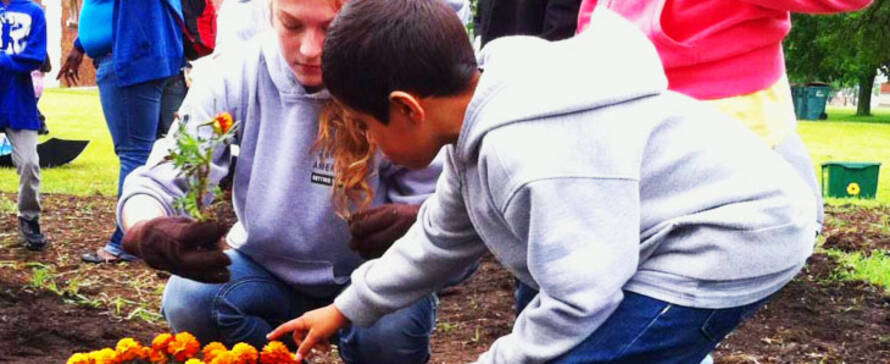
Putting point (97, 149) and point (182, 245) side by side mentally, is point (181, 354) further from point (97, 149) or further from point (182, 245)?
point (97, 149)

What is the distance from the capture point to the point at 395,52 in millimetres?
1821

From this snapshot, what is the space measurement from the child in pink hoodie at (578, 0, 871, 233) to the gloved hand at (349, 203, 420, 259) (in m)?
0.75

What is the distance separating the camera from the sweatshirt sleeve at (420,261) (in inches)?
85.1

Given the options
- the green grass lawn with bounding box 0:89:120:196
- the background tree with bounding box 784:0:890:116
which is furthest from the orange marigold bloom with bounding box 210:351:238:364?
the background tree with bounding box 784:0:890:116

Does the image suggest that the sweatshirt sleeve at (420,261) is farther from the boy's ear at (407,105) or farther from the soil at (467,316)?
the soil at (467,316)

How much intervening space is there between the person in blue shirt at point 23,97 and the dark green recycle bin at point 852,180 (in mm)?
6058

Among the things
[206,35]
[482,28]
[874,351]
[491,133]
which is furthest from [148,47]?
[491,133]

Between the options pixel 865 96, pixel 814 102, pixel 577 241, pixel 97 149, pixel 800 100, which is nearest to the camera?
pixel 577 241

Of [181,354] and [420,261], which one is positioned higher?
[420,261]

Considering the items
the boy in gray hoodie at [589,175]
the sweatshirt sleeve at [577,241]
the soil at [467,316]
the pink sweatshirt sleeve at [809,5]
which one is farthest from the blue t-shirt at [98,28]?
the sweatshirt sleeve at [577,241]

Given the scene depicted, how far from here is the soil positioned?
3789 mm

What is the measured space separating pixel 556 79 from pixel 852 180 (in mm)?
7847

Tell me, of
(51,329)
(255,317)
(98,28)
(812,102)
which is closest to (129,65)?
(98,28)

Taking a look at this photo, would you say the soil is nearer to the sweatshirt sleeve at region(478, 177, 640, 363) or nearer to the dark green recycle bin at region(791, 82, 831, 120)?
the sweatshirt sleeve at region(478, 177, 640, 363)
